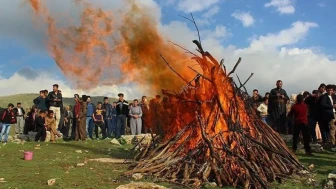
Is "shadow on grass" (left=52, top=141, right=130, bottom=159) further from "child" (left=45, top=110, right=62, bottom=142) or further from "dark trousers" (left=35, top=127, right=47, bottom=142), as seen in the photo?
"dark trousers" (left=35, top=127, right=47, bottom=142)

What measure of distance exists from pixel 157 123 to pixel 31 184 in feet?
15.4

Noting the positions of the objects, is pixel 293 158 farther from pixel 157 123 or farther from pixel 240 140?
pixel 157 123

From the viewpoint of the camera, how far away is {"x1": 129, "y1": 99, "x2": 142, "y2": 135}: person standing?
20.7 m

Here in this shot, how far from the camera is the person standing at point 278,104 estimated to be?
17109 millimetres

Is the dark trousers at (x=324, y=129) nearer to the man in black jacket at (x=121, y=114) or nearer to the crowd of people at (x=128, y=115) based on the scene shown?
→ the crowd of people at (x=128, y=115)

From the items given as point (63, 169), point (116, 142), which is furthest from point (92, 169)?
point (116, 142)

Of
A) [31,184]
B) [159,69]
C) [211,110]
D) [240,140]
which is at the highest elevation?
[159,69]

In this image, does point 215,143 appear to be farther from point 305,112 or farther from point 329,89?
point 329,89

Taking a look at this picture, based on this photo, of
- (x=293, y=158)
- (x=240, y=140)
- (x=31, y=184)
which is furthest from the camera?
(x=293, y=158)

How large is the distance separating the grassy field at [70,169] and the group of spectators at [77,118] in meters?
4.01

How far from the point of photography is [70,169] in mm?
10438

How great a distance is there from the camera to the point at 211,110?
1009 centimetres

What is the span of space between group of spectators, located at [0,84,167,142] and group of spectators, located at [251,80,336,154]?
5.57m

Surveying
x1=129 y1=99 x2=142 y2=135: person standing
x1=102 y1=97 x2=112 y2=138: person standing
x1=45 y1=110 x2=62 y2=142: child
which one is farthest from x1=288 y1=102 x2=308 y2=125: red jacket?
x1=45 y1=110 x2=62 y2=142: child
